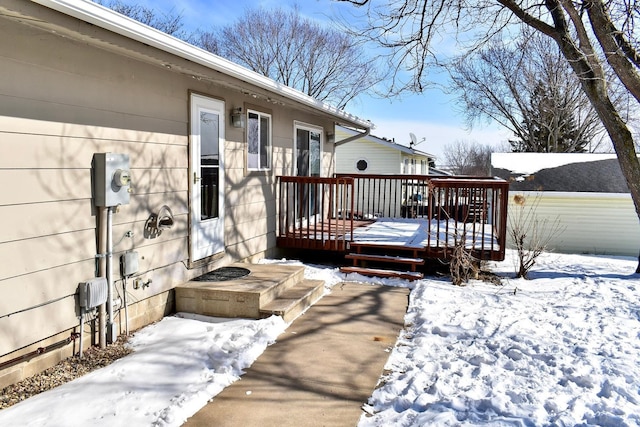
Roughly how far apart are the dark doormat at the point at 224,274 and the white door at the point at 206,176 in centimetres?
22

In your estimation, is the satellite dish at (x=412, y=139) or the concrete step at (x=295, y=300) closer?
the concrete step at (x=295, y=300)

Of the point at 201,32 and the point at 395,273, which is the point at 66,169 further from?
the point at 201,32

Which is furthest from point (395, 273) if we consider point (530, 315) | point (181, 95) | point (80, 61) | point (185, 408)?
point (80, 61)

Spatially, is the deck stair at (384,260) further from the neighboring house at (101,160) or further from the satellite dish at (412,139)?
the satellite dish at (412,139)

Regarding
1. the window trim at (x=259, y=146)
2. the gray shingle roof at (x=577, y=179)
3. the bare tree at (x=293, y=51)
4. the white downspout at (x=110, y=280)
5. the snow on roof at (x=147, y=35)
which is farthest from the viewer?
the bare tree at (x=293, y=51)

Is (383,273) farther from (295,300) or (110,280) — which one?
(110,280)

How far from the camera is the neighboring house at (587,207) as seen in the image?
1092cm

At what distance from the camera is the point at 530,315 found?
15.5 feet

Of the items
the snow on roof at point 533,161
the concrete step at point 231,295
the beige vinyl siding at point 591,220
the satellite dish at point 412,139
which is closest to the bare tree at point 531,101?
the satellite dish at point 412,139

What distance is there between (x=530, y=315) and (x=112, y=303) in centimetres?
403

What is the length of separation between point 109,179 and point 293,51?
68.6 feet

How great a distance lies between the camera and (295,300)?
4.70 meters

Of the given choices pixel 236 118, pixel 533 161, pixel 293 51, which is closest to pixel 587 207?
pixel 533 161

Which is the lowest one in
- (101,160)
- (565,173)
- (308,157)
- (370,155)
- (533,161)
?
(101,160)
